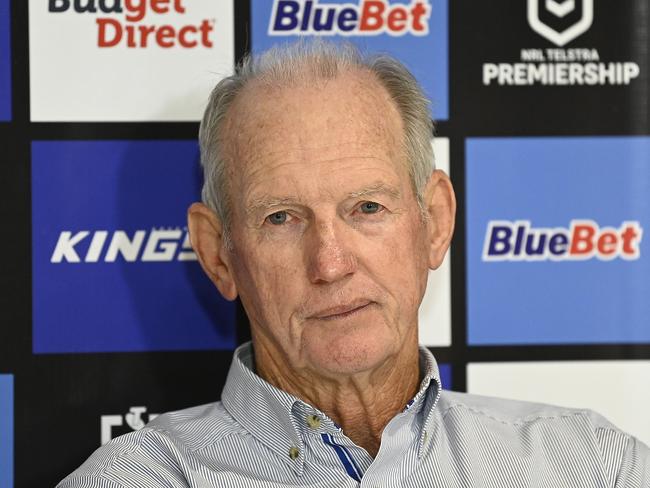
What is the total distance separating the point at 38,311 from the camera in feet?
6.56

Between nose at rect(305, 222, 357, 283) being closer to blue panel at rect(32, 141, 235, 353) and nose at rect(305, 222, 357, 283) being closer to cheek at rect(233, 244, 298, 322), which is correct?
cheek at rect(233, 244, 298, 322)

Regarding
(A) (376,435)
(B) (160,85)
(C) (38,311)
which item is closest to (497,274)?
(A) (376,435)

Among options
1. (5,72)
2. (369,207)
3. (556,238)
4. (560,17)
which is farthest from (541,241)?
(5,72)

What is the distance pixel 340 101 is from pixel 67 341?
32.3 inches

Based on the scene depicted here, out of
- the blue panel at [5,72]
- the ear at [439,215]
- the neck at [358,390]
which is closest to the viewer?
the neck at [358,390]

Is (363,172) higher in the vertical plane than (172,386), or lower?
higher

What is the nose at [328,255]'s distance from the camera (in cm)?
156

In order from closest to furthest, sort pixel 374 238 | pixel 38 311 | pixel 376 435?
pixel 374 238 < pixel 376 435 < pixel 38 311

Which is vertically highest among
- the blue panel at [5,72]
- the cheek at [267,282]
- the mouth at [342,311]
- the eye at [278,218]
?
the blue panel at [5,72]

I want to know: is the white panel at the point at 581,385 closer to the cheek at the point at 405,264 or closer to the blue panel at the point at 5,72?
the cheek at the point at 405,264

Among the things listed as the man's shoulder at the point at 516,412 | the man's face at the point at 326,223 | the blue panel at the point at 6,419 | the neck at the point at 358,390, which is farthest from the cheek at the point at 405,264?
the blue panel at the point at 6,419

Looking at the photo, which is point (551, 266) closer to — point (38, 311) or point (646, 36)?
point (646, 36)

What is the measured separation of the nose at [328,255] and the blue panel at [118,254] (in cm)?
53

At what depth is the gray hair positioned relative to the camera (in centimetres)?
170
